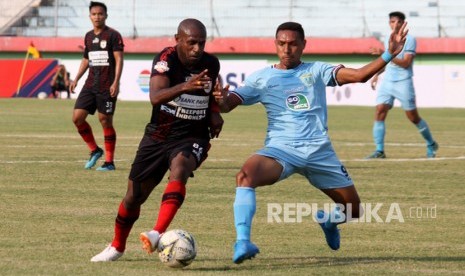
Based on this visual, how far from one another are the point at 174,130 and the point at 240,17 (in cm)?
4054

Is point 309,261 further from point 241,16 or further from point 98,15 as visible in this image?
point 241,16

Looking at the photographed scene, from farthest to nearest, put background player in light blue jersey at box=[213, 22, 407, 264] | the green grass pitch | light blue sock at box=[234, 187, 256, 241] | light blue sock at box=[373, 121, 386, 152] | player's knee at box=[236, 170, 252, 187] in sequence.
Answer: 1. light blue sock at box=[373, 121, 386, 152]
2. background player in light blue jersey at box=[213, 22, 407, 264]
3. the green grass pitch
4. player's knee at box=[236, 170, 252, 187]
5. light blue sock at box=[234, 187, 256, 241]

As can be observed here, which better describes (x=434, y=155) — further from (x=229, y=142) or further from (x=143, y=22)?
(x=143, y=22)

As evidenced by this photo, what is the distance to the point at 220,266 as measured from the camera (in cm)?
809

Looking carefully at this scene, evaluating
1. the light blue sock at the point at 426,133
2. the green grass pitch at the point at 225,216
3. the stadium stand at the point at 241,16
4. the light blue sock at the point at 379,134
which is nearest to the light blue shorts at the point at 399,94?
the light blue sock at the point at 426,133

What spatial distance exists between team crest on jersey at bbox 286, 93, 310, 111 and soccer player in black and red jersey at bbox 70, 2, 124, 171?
7692 mm

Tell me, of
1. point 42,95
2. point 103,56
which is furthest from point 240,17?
point 103,56

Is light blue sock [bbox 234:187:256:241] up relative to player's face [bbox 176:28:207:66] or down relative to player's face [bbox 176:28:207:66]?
down

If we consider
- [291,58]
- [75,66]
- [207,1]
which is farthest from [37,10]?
[291,58]

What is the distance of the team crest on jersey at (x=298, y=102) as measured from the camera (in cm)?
862

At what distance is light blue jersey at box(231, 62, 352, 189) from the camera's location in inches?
332

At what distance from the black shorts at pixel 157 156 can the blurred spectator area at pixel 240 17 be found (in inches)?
1470

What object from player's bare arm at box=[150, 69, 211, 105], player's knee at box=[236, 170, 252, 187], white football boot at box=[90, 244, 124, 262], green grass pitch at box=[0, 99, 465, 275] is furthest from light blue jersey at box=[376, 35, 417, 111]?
white football boot at box=[90, 244, 124, 262]

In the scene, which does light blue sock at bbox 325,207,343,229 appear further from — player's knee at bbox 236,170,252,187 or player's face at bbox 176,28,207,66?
player's face at bbox 176,28,207,66
